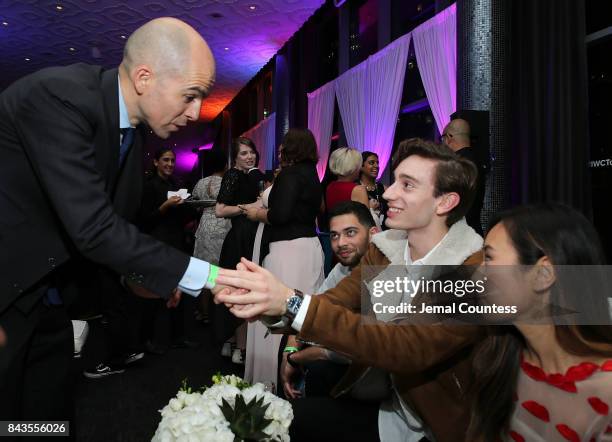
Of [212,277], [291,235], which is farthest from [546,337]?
[291,235]

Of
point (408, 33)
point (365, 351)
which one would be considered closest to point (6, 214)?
point (365, 351)

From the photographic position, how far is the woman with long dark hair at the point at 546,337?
1098 millimetres

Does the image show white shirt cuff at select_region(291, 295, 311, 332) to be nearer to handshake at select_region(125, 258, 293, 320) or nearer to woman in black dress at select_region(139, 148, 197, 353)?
handshake at select_region(125, 258, 293, 320)

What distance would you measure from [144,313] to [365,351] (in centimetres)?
326

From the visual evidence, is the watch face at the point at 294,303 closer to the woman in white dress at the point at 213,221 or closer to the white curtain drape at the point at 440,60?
the woman in white dress at the point at 213,221

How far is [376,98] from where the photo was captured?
6.57 metres

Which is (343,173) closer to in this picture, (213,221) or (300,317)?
(213,221)

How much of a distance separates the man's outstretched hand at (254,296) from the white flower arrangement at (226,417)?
192 mm

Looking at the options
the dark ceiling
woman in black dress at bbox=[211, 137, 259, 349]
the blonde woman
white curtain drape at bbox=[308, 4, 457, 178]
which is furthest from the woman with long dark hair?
the dark ceiling

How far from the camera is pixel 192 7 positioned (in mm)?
8172

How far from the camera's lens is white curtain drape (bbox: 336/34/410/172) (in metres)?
6.13

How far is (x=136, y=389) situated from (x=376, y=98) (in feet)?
15.5

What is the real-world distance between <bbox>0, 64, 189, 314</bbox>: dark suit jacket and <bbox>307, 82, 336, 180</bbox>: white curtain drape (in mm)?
6946

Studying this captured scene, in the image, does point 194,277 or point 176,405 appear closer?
point 176,405
